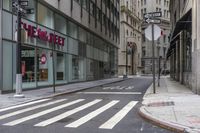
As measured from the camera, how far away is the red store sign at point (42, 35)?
2465 cm

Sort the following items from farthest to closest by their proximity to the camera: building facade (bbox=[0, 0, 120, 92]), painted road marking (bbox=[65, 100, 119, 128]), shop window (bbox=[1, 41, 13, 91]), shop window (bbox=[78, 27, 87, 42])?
1. shop window (bbox=[78, 27, 87, 42])
2. building facade (bbox=[0, 0, 120, 92])
3. shop window (bbox=[1, 41, 13, 91])
4. painted road marking (bbox=[65, 100, 119, 128])

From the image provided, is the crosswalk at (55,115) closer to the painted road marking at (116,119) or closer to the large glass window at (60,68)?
the painted road marking at (116,119)

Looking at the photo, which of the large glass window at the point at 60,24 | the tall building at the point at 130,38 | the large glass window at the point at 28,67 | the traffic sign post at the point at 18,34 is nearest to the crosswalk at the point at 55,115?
the traffic sign post at the point at 18,34

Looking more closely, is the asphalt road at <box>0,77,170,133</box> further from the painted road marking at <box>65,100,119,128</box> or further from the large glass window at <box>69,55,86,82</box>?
the large glass window at <box>69,55,86,82</box>

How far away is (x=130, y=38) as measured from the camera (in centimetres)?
10138

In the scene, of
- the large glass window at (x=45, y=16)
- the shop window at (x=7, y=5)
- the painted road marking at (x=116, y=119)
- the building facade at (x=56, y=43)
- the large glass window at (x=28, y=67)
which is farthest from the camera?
the large glass window at (x=45, y=16)

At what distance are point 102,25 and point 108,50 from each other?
305 inches

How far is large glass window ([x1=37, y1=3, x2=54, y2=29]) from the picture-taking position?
27.2 m

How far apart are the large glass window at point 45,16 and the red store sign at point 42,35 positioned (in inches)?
30.5

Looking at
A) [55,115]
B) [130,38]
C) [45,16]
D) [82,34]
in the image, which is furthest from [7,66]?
[130,38]

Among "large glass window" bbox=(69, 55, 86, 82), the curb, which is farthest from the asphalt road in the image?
"large glass window" bbox=(69, 55, 86, 82)

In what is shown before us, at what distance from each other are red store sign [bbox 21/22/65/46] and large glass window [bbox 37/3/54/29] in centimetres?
77

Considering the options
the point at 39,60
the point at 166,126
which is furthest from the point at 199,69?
the point at 39,60

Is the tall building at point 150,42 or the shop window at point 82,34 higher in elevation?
the tall building at point 150,42
